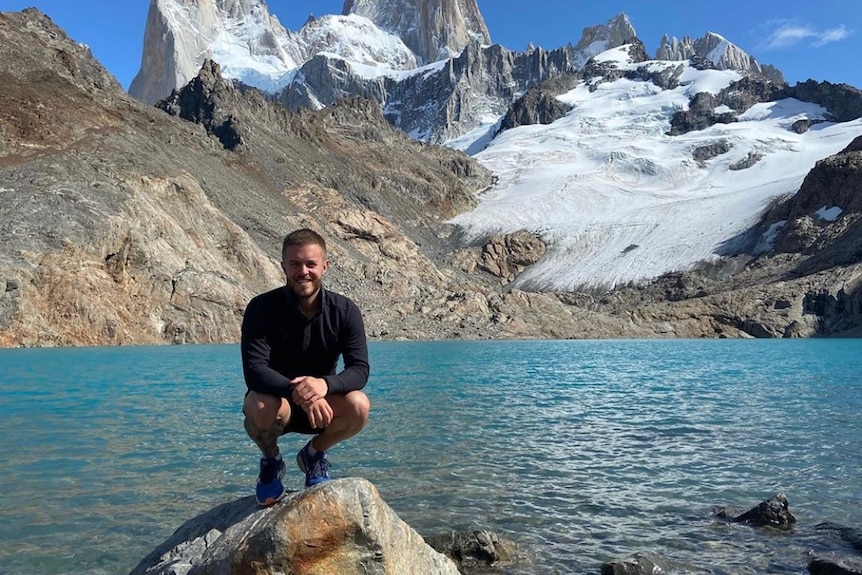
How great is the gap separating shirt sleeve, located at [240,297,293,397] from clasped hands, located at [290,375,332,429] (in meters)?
0.10

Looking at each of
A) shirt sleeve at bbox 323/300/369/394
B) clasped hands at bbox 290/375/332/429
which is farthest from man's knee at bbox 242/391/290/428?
shirt sleeve at bbox 323/300/369/394

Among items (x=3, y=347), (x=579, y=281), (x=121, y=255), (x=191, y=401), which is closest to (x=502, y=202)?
(x=579, y=281)

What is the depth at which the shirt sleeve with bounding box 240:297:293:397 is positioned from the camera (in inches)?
212

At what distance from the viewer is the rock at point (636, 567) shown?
304 inches

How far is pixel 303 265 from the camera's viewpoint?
5.49 metres

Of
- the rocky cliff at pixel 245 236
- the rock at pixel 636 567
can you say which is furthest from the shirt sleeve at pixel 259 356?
the rocky cliff at pixel 245 236

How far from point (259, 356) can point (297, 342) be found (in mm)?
322

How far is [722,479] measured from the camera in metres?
12.2

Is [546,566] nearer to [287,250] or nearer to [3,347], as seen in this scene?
[287,250]

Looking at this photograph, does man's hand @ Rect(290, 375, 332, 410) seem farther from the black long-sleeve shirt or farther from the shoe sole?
the shoe sole

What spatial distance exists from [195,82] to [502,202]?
68.1 metres

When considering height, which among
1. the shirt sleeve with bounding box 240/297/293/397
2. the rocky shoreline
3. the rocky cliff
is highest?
the rocky cliff

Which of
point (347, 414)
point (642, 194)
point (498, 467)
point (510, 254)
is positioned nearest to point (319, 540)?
point (347, 414)

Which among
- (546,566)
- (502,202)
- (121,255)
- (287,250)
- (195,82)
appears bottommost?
(546,566)
